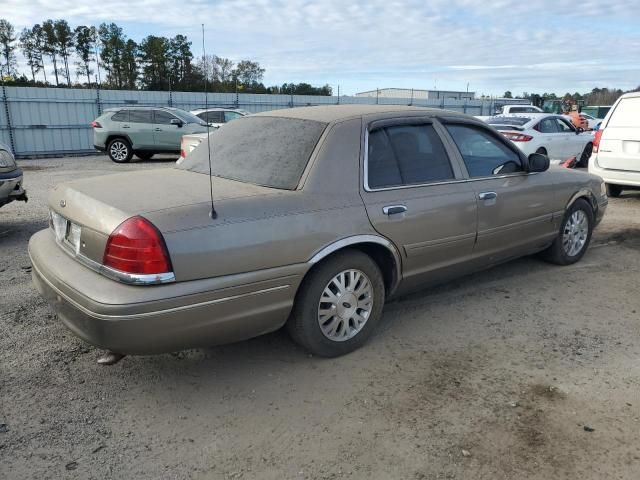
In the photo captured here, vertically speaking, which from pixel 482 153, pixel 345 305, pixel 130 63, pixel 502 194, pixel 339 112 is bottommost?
pixel 345 305

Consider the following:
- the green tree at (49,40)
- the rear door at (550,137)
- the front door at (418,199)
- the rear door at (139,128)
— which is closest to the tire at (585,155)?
the rear door at (550,137)

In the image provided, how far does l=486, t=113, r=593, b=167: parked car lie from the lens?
12.6 m

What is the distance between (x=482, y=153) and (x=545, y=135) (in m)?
9.39

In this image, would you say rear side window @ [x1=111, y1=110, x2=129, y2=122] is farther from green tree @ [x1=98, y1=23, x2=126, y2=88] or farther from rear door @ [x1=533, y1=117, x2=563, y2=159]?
green tree @ [x1=98, y1=23, x2=126, y2=88]

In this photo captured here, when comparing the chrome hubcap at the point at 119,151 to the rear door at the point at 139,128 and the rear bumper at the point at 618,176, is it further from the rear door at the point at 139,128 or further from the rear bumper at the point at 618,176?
the rear bumper at the point at 618,176

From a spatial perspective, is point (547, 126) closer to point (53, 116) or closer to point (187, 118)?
point (187, 118)

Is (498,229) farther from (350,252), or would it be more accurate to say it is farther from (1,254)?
(1,254)

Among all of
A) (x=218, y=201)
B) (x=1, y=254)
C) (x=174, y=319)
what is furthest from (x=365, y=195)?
(x=1, y=254)

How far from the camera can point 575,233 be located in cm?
552

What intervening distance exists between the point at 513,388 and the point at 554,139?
11.3 metres

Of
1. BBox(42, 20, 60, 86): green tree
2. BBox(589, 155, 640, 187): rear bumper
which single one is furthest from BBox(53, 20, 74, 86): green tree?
BBox(589, 155, 640, 187): rear bumper

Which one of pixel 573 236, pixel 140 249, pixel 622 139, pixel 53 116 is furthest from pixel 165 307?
pixel 53 116

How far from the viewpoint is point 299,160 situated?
349cm

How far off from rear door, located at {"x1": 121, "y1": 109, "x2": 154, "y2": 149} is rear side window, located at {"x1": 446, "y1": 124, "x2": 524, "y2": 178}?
43.0 feet
